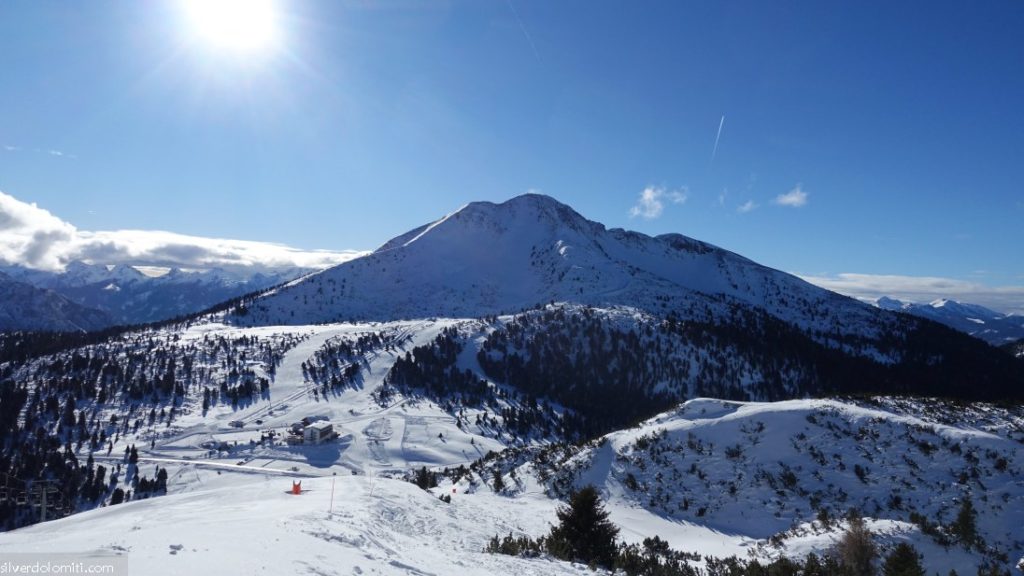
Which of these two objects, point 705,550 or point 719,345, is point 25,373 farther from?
point 719,345

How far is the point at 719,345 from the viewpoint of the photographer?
172875mm

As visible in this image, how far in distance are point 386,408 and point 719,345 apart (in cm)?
11366

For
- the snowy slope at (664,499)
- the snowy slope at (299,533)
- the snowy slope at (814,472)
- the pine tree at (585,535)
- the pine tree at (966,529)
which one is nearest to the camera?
the snowy slope at (299,533)

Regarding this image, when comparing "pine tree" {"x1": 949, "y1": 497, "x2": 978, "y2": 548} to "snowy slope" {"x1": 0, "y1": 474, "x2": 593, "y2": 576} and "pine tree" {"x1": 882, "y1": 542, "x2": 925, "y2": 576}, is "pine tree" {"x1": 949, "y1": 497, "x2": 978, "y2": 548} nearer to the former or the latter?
"pine tree" {"x1": 882, "y1": 542, "x2": 925, "y2": 576}

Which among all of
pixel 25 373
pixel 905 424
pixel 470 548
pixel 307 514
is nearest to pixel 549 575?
pixel 470 548

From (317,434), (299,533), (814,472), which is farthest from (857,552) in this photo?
(317,434)

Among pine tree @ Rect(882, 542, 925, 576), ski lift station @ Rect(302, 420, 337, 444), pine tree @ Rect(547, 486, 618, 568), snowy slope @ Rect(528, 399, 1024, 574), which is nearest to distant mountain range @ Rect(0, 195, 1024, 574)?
snowy slope @ Rect(528, 399, 1024, 574)

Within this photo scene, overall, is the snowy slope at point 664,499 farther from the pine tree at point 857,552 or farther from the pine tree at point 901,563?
the pine tree at point 901,563

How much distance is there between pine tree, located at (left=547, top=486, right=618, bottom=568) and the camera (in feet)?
70.5

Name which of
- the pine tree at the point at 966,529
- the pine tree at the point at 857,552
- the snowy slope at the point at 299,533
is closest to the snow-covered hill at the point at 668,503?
the snowy slope at the point at 299,533

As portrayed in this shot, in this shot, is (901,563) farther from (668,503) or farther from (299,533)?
(299,533)

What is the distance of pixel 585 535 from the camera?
22.0m

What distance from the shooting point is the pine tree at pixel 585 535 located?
2148 cm

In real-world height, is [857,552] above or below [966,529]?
above
